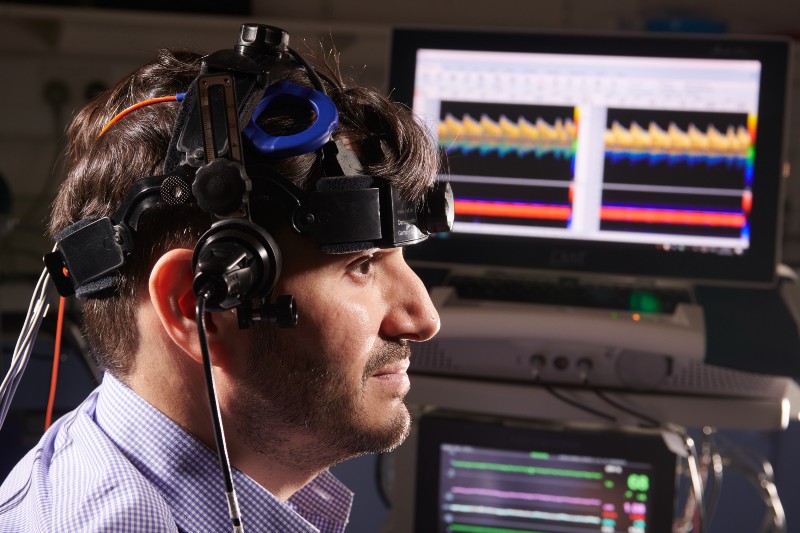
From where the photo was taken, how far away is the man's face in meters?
0.86

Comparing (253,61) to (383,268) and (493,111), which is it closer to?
(383,268)

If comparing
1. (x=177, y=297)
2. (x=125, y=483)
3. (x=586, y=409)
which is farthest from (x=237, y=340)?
(x=586, y=409)

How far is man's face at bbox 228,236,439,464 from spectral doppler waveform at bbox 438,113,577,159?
84 cm

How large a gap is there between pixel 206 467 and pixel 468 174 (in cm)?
99

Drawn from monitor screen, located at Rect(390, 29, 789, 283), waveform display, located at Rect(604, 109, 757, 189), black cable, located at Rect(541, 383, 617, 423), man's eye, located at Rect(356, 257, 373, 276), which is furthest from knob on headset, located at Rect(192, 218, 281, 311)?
waveform display, located at Rect(604, 109, 757, 189)

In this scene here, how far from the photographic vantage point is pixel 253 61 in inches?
31.4

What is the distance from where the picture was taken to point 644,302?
1.64 metres

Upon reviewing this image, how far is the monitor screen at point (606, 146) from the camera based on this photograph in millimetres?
1652

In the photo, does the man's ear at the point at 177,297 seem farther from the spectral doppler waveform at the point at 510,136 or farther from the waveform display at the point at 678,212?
the waveform display at the point at 678,212

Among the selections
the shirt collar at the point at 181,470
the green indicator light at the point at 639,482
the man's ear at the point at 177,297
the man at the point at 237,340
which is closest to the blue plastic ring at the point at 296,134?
the man at the point at 237,340

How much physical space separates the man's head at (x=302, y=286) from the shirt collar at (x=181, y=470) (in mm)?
47

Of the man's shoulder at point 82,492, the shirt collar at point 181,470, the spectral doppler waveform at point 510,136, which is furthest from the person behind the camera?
the spectral doppler waveform at point 510,136

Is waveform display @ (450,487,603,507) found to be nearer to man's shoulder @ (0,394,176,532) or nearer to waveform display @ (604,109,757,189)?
waveform display @ (604,109,757,189)

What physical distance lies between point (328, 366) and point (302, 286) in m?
0.08
